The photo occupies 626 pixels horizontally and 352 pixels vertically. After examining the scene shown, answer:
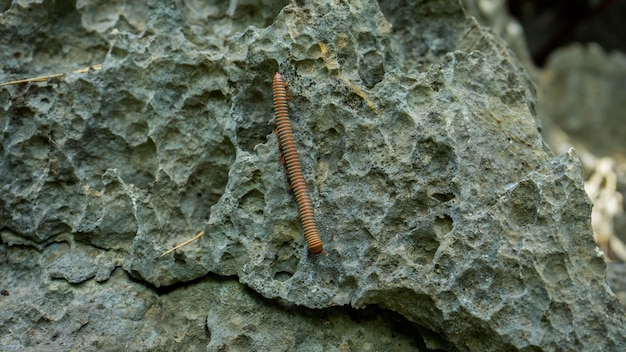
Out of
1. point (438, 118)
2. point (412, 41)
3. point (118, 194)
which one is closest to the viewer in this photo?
point (438, 118)

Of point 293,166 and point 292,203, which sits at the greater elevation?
point 293,166

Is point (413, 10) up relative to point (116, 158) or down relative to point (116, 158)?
up

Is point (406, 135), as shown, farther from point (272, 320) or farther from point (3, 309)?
point (3, 309)

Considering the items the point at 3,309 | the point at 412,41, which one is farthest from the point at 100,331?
the point at 412,41
